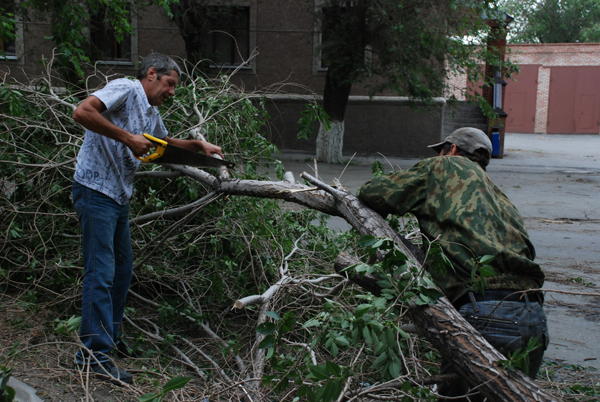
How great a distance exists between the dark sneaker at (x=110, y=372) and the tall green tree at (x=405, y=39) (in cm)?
1026

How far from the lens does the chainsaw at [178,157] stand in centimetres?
300

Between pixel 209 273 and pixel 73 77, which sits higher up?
pixel 73 77

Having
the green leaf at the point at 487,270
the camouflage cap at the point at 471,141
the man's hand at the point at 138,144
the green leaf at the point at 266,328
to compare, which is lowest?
the green leaf at the point at 266,328

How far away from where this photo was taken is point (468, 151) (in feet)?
9.11

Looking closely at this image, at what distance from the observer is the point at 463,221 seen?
2.35 meters

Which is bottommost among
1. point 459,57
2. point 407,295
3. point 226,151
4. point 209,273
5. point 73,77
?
point 209,273

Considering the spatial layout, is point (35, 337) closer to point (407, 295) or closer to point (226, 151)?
point (226, 151)

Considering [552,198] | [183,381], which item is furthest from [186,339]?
[552,198]

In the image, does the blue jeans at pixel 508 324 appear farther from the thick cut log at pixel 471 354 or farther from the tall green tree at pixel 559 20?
the tall green tree at pixel 559 20

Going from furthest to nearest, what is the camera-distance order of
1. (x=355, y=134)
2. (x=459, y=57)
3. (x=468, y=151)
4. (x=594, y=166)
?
(x=355, y=134) < (x=594, y=166) < (x=459, y=57) < (x=468, y=151)

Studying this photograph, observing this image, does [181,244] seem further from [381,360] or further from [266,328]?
[381,360]

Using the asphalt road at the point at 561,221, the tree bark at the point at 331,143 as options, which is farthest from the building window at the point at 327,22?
the asphalt road at the point at 561,221

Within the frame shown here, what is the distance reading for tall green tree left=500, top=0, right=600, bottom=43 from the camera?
39.3 metres

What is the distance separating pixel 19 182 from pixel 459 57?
34.4 ft
